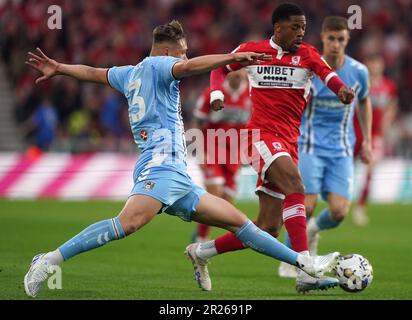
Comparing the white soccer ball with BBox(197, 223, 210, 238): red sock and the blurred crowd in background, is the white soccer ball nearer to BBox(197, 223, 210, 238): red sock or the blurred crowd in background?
BBox(197, 223, 210, 238): red sock

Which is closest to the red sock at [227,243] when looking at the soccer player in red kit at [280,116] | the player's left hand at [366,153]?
the soccer player in red kit at [280,116]

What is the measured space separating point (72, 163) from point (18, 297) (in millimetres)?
12084

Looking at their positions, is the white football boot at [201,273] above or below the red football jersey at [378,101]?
below

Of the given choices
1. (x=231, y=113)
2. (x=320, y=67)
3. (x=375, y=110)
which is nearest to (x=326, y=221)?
(x=320, y=67)

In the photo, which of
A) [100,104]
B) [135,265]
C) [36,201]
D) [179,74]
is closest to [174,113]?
[179,74]

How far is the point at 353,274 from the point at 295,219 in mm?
775

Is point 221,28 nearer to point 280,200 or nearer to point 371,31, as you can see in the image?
point 371,31

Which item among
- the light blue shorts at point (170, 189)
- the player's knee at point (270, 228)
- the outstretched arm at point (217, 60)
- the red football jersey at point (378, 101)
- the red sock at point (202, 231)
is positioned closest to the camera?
the outstretched arm at point (217, 60)

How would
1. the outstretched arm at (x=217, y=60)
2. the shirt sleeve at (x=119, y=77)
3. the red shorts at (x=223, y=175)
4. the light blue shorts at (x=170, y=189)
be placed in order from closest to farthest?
the outstretched arm at (x=217, y=60)
the light blue shorts at (x=170, y=189)
the shirt sleeve at (x=119, y=77)
the red shorts at (x=223, y=175)

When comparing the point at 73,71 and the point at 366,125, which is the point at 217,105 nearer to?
the point at 73,71

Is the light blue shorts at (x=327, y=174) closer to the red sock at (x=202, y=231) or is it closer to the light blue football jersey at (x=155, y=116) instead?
the red sock at (x=202, y=231)

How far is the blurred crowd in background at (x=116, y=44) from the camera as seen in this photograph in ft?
80.0

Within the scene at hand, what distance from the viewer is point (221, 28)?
26.3 metres

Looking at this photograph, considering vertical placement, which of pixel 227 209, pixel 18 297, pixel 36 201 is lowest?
pixel 36 201
